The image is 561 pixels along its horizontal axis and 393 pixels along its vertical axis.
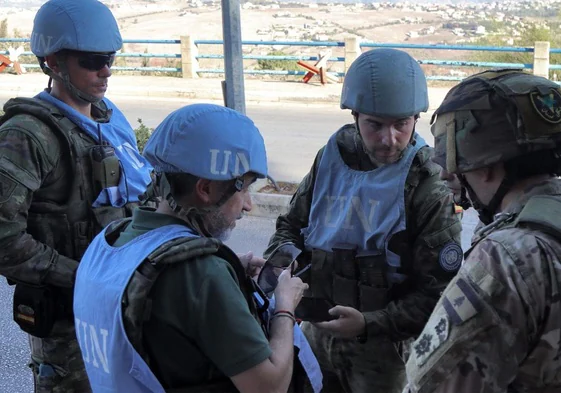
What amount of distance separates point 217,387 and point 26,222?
1.37 metres

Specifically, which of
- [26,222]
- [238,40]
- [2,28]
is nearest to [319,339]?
[26,222]

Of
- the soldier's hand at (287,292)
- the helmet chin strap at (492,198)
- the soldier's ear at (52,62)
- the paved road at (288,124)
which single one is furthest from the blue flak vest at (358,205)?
the paved road at (288,124)

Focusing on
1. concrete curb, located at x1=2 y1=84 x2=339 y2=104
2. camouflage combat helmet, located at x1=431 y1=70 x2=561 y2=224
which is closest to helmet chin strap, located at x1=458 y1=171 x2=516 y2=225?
camouflage combat helmet, located at x1=431 y1=70 x2=561 y2=224

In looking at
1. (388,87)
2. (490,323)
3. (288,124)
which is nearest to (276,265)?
(388,87)

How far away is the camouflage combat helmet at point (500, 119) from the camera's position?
1.67 meters

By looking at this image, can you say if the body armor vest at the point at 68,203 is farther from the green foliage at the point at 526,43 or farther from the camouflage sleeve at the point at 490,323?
the green foliage at the point at 526,43

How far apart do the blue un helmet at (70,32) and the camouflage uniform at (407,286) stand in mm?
1120

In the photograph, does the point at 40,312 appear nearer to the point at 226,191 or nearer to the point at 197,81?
the point at 226,191

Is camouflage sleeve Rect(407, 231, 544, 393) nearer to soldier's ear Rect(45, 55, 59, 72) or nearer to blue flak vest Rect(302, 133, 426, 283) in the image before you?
blue flak vest Rect(302, 133, 426, 283)

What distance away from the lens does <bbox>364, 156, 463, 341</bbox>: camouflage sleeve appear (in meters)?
2.41

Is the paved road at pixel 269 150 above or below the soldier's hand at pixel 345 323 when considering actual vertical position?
below

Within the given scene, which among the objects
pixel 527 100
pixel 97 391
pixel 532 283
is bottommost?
pixel 97 391

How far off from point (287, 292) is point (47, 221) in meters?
1.28

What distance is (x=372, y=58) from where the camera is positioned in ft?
8.34
